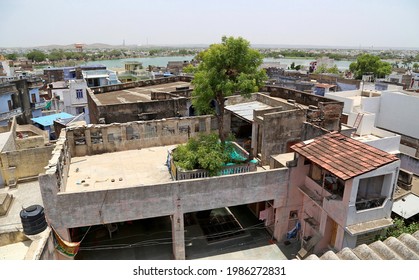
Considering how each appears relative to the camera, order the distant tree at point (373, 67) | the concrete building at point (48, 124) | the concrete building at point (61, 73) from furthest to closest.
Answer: the distant tree at point (373, 67) → the concrete building at point (61, 73) → the concrete building at point (48, 124)

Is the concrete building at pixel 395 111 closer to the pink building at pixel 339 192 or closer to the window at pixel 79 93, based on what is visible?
the pink building at pixel 339 192

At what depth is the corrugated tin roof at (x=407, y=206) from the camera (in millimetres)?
17203

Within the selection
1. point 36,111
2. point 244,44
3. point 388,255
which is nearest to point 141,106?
point 244,44

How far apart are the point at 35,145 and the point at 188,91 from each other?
49.1ft

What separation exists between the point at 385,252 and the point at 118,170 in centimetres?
1411

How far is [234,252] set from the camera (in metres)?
17.2

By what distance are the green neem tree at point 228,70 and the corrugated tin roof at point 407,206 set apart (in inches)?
423

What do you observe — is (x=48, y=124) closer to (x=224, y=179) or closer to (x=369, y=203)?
(x=224, y=179)

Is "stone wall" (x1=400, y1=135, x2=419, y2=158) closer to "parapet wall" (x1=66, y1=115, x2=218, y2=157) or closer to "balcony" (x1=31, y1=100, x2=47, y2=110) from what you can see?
"parapet wall" (x1=66, y1=115, x2=218, y2=157)

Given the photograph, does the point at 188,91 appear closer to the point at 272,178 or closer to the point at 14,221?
the point at 272,178

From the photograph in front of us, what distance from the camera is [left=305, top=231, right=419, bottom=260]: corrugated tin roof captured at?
677 centimetres

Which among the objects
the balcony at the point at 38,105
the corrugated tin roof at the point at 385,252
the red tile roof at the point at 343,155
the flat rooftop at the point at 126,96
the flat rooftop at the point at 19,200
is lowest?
the flat rooftop at the point at 19,200

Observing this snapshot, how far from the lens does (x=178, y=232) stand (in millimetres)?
15867

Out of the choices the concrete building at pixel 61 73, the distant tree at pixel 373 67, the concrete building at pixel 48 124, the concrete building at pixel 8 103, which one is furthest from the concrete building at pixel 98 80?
the distant tree at pixel 373 67
